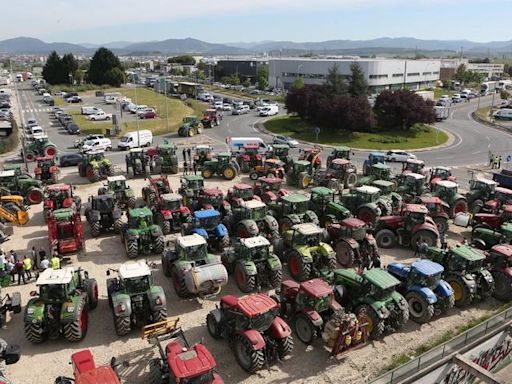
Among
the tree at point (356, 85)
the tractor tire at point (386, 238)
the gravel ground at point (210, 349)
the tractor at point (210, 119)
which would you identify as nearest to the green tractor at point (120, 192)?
the gravel ground at point (210, 349)

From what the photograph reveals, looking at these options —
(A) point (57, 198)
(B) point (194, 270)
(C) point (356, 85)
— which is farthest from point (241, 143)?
(B) point (194, 270)

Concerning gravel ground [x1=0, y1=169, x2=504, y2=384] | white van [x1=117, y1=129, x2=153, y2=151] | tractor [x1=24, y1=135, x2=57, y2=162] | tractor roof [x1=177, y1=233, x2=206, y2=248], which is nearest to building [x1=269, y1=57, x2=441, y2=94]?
white van [x1=117, y1=129, x2=153, y2=151]

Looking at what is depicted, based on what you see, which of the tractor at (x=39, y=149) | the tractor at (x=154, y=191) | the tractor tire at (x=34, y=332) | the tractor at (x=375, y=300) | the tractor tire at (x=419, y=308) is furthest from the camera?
the tractor at (x=39, y=149)

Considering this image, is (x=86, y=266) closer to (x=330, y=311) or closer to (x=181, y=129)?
(x=330, y=311)

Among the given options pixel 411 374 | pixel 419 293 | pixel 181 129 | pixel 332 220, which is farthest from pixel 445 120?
pixel 411 374

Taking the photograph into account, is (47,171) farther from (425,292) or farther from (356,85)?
(356,85)

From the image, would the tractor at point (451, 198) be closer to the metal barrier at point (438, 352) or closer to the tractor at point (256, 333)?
the metal barrier at point (438, 352)

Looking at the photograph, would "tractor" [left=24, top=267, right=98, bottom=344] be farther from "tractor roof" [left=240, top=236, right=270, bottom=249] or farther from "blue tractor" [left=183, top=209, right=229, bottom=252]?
"blue tractor" [left=183, top=209, right=229, bottom=252]
